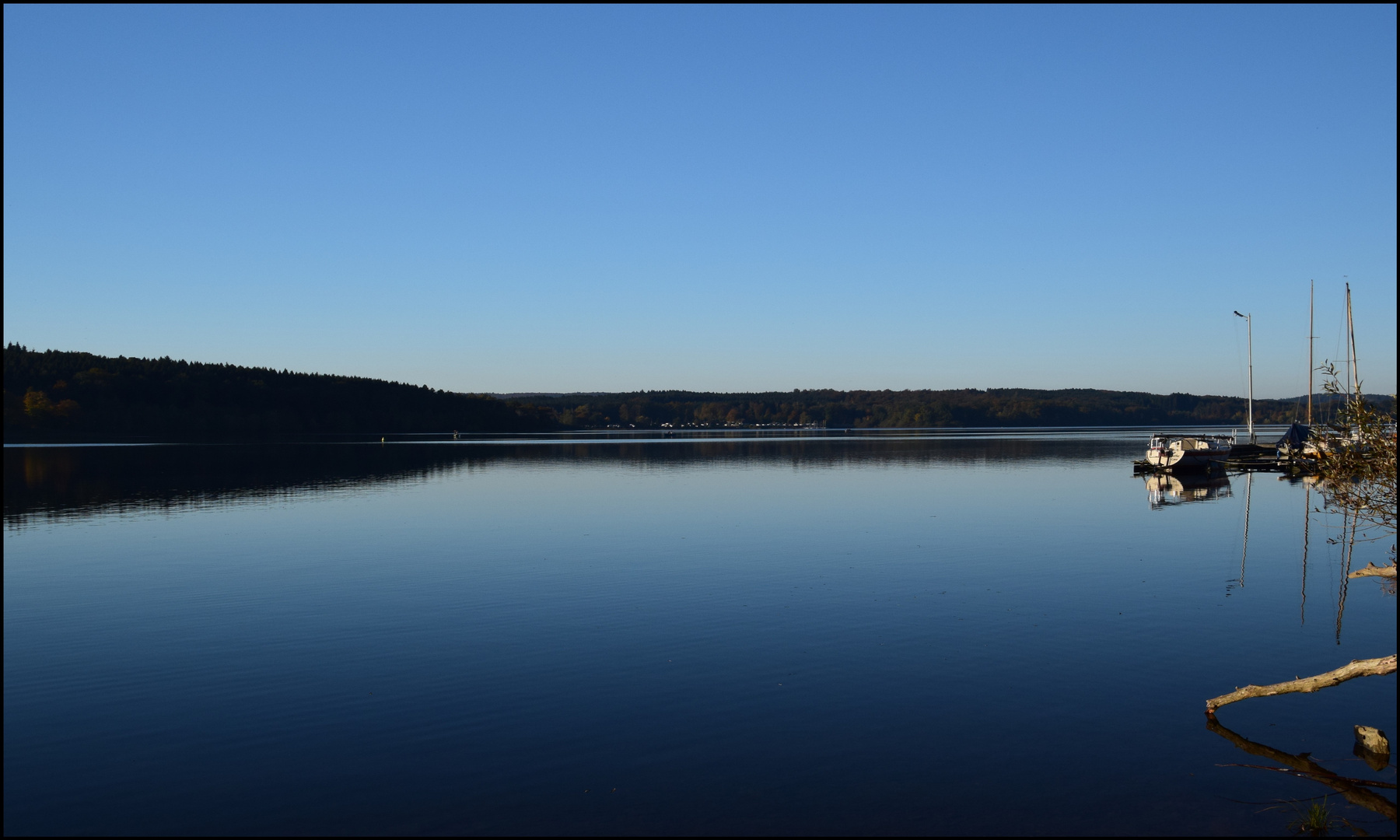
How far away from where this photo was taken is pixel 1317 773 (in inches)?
465

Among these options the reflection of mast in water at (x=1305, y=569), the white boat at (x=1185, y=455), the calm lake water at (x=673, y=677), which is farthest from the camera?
the white boat at (x=1185, y=455)

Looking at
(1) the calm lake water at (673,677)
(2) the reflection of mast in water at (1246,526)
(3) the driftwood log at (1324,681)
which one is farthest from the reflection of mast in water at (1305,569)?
(3) the driftwood log at (1324,681)

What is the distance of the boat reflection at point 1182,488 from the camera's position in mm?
50000

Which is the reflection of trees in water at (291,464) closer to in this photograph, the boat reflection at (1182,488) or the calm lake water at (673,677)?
the calm lake water at (673,677)

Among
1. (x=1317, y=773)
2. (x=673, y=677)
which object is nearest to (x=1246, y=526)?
(x=1317, y=773)

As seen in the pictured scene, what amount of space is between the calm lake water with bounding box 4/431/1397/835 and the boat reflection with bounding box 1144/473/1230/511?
12943mm

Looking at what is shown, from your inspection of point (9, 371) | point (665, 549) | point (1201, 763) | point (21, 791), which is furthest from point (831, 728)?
point (9, 371)

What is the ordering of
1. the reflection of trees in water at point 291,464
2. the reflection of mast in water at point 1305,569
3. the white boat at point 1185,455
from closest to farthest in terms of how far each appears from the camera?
1. the reflection of mast in water at point 1305,569
2. the reflection of trees in water at point 291,464
3. the white boat at point 1185,455

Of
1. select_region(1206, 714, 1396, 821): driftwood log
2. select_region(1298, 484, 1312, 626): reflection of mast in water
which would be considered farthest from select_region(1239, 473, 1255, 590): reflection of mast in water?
select_region(1206, 714, 1396, 821): driftwood log

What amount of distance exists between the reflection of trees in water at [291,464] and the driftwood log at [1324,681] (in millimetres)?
40628

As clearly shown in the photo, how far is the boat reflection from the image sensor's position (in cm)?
5000

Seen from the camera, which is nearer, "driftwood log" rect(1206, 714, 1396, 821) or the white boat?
"driftwood log" rect(1206, 714, 1396, 821)

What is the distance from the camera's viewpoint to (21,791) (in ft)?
36.4

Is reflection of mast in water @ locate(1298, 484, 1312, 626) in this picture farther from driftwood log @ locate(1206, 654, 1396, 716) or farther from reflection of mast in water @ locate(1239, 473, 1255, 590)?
driftwood log @ locate(1206, 654, 1396, 716)
